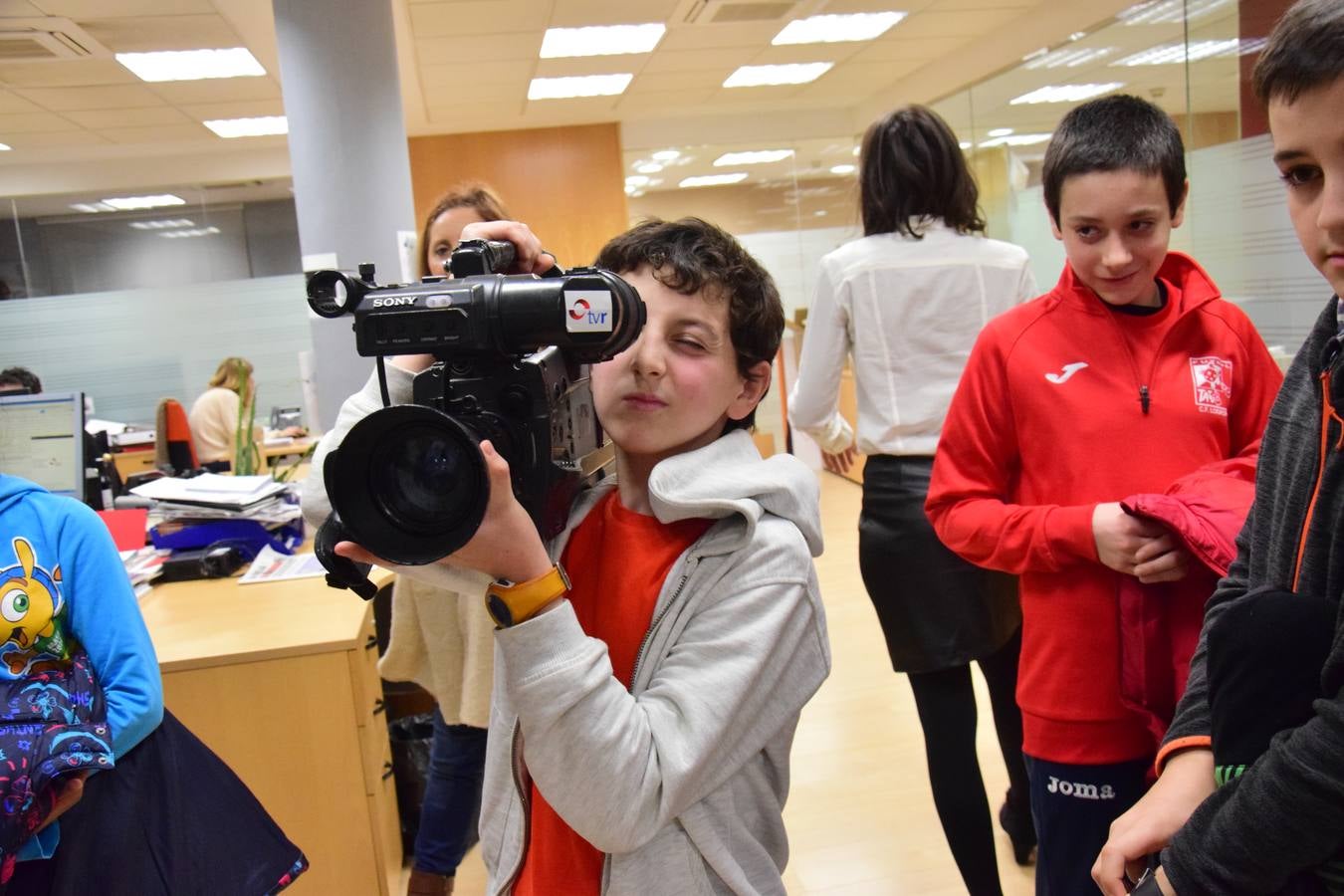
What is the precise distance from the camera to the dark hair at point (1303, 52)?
61 centimetres

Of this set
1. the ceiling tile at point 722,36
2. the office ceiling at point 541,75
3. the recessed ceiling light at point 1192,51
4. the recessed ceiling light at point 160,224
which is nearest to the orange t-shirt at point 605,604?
the recessed ceiling light at point 1192,51

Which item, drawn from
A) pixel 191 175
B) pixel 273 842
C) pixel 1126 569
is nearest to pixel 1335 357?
pixel 1126 569

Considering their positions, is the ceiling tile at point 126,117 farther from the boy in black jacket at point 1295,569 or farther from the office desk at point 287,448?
the boy in black jacket at point 1295,569

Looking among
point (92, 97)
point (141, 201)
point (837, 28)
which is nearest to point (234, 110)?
point (92, 97)

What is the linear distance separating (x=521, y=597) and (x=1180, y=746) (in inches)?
21.9

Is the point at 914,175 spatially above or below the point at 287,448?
above

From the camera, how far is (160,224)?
839 centimetres

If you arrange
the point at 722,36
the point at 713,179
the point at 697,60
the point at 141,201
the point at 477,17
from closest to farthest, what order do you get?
the point at 477,17
the point at 722,36
the point at 697,60
the point at 141,201
the point at 713,179

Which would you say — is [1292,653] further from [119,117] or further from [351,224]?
[119,117]

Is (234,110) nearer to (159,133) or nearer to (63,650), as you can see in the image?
(159,133)

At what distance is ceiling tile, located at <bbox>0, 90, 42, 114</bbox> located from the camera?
5734 mm

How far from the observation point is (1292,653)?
639 mm

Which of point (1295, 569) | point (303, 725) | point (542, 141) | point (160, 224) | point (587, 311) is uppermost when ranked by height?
point (542, 141)

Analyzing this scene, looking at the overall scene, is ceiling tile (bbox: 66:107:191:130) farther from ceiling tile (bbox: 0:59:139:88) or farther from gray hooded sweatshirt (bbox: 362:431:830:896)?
gray hooded sweatshirt (bbox: 362:431:830:896)
